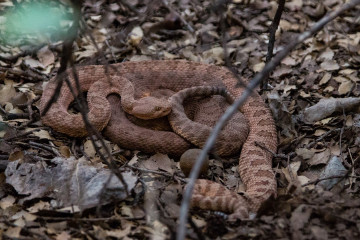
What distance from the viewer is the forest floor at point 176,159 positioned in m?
4.29

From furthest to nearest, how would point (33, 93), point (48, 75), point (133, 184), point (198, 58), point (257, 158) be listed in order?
point (198, 58) → point (48, 75) → point (33, 93) → point (257, 158) → point (133, 184)

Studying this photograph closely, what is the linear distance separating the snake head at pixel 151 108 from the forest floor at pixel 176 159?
1.86 feet

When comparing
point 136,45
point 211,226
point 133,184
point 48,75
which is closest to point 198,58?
point 136,45

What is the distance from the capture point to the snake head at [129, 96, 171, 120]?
20.6ft

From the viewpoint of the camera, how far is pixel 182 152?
20.0 ft

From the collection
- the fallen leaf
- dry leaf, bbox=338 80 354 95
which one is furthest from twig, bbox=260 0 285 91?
the fallen leaf

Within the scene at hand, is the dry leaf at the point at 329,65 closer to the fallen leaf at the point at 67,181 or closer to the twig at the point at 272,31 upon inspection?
the twig at the point at 272,31

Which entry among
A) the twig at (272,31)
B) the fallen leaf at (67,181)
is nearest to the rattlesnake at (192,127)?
the twig at (272,31)

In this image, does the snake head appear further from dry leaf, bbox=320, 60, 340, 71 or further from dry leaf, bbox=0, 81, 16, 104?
dry leaf, bbox=320, 60, 340, 71

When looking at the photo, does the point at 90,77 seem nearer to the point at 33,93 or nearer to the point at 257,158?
the point at 33,93

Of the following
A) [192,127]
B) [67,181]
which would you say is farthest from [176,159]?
[67,181]

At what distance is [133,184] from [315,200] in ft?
5.95

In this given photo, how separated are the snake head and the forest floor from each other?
57 centimetres

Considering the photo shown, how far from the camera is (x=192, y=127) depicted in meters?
6.11
